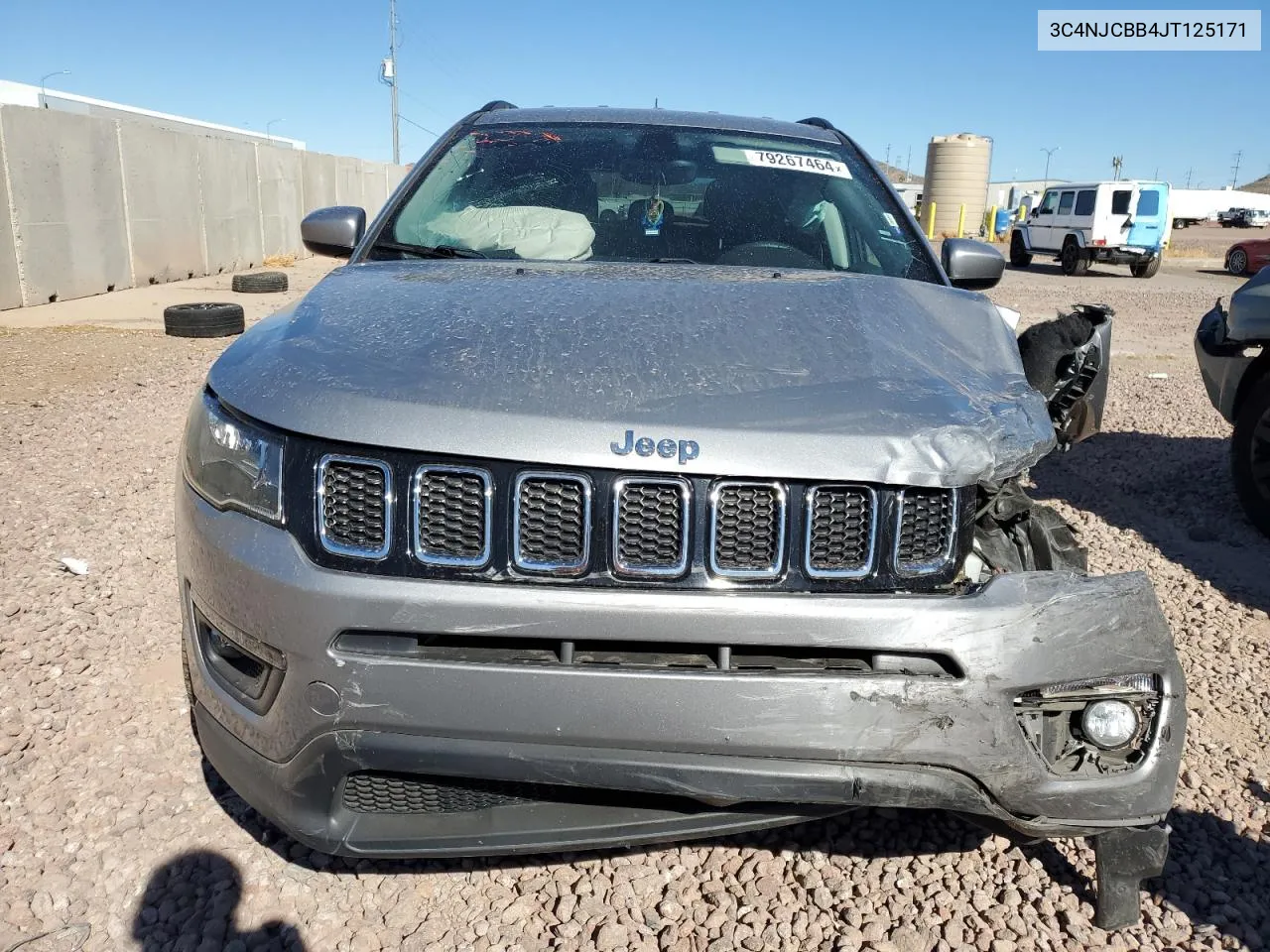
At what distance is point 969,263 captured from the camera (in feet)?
10.2

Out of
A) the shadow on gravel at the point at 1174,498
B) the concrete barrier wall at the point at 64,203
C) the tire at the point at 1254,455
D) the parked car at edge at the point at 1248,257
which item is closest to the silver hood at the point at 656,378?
the shadow on gravel at the point at 1174,498

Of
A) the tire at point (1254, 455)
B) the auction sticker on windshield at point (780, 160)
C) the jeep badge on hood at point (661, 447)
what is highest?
the auction sticker on windshield at point (780, 160)

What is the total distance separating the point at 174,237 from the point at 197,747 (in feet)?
48.3

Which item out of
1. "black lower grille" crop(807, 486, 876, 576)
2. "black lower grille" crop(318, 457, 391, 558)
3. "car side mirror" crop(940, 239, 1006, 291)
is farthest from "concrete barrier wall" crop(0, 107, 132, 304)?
"black lower grille" crop(807, 486, 876, 576)

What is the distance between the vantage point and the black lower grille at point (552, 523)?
1661 millimetres

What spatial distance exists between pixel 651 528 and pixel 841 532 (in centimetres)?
33

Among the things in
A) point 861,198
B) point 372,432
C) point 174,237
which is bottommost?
point 174,237

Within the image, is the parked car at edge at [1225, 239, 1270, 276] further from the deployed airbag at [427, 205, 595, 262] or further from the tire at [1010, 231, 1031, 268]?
the deployed airbag at [427, 205, 595, 262]

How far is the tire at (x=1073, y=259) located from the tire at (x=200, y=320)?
20215 millimetres

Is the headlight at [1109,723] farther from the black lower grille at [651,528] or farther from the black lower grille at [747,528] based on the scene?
the black lower grille at [651,528]

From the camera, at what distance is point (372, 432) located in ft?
5.51

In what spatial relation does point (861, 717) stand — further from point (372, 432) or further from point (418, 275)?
point (418, 275)

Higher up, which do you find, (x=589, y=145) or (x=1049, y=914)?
(x=589, y=145)

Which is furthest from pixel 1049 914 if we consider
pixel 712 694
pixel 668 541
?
pixel 668 541
